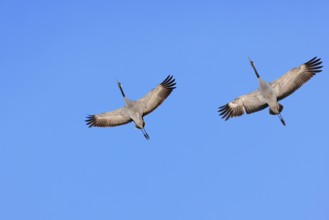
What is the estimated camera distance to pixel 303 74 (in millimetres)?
36938

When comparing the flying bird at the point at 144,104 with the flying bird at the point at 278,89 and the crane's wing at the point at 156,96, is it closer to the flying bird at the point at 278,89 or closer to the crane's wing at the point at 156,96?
the crane's wing at the point at 156,96

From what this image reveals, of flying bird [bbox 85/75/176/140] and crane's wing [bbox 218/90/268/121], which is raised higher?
flying bird [bbox 85/75/176/140]

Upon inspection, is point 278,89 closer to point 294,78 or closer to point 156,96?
point 294,78

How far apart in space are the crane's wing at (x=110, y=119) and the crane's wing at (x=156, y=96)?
1.06 metres

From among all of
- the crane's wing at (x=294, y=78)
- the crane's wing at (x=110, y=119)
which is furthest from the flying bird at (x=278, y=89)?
the crane's wing at (x=110, y=119)

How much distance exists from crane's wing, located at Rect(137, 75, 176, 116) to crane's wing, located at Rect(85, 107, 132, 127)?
1062mm

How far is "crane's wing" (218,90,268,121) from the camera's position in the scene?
124 feet

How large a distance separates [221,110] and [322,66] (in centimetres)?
539

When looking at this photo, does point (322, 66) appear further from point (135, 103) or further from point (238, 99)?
point (135, 103)

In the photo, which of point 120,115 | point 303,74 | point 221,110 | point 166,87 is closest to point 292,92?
point 303,74

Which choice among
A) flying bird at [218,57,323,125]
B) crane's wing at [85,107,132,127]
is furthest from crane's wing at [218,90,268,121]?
crane's wing at [85,107,132,127]

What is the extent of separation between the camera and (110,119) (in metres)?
39.2

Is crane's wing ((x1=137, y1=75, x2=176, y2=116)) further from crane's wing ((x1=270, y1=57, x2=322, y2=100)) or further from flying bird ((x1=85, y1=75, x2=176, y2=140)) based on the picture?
crane's wing ((x1=270, y1=57, x2=322, y2=100))

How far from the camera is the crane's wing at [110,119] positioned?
38.7m
